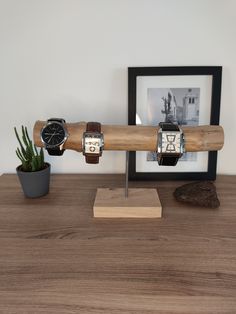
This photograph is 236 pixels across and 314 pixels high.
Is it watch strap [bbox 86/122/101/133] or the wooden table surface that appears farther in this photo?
watch strap [bbox 86/122/101/133]

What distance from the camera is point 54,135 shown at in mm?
670

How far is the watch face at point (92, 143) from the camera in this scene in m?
0.66

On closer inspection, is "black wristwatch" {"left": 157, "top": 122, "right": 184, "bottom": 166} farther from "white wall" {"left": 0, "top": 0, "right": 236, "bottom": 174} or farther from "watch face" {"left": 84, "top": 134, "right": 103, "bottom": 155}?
"white wall" {"left": 0, "top": 0, "right": 236, "bottom": 174}

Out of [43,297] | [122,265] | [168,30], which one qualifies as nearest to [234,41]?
[168,30]

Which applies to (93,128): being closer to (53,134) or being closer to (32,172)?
(53,134)

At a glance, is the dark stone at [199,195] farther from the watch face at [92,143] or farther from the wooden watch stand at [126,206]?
the watch face at [92,143]

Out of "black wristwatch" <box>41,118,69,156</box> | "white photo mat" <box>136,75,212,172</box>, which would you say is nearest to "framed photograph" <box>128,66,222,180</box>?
"white photo mat" <box>136,75,212,172</box>

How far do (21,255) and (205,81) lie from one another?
0.67 metres

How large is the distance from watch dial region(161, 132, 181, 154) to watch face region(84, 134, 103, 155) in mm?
145

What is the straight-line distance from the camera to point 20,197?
79 centimetres

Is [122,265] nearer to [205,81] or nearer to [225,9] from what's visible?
[205,81]

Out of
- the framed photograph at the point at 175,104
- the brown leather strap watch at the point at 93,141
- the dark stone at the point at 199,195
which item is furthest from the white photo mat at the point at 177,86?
the brown leather strap watch at the point at 93,141

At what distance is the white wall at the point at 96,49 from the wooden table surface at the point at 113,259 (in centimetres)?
29

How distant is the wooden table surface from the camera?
Answer: 0.45 m
